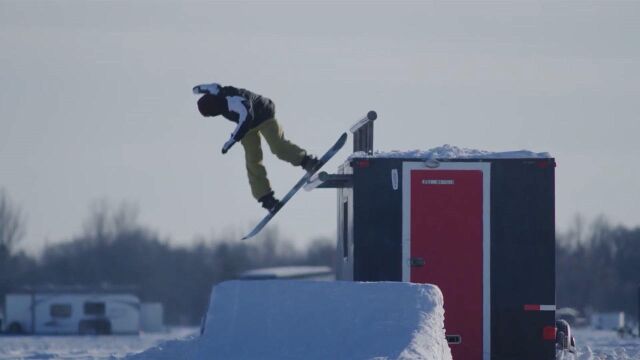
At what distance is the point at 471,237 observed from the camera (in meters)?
17.0

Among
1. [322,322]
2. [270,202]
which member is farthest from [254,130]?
[322,322]

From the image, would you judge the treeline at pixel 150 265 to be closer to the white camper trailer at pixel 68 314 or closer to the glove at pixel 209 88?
the white camper trailer at pixel 68 314

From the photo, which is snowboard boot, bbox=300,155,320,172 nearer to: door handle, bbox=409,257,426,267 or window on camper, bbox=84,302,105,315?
door handle, bbox=409,257,426,267

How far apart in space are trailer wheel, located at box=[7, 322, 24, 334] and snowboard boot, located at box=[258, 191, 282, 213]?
6325 cm

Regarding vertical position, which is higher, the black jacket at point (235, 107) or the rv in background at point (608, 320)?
the black jacket at point (235, 107)

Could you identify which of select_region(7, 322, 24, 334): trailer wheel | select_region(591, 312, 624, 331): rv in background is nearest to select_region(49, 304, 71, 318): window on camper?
select_region(7, 322, 24, 334): trailer wheel

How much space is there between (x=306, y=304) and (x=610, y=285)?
7230cm

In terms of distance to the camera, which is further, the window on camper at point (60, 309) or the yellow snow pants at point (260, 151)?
the window on camper at point (60, 309)

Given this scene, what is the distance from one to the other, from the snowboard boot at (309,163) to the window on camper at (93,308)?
63838 millimetres

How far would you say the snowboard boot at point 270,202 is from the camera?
18.2 meters

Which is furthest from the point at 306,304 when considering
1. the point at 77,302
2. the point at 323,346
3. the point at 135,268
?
the point at 135,268

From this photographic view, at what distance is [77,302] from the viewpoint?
265ft

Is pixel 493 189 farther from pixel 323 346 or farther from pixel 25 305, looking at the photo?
pixel 25 305

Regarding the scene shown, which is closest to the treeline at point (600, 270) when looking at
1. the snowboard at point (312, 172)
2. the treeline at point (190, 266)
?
the treeline at point (190, 266)
